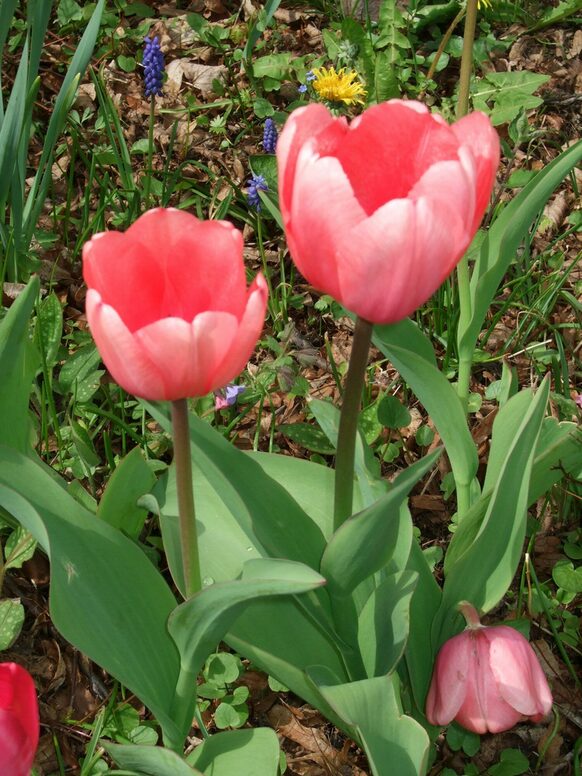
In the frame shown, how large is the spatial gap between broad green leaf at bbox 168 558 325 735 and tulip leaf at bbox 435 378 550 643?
383 mm

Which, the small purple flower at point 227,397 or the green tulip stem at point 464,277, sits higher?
the green tulip stem at point 464,277

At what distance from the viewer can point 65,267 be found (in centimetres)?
244

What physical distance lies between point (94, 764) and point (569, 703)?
827 mm

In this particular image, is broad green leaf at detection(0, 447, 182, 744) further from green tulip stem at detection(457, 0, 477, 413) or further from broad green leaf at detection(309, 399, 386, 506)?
green tulip stem at detection(457, 0, 477, 413)

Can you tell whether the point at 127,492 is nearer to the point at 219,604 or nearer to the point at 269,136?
the point at 219,604

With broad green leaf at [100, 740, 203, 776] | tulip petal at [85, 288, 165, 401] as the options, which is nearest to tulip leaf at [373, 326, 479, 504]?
tulip petal at [85, 288, 165, 401]

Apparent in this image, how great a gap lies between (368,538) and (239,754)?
43 centimetres

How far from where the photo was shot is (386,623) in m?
1.30

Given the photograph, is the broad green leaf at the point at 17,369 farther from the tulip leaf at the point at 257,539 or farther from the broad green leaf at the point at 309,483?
the broad green leaf at the point at 309,483

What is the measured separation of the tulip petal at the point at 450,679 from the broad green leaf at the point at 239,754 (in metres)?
0.24

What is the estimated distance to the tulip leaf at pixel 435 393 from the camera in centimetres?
138

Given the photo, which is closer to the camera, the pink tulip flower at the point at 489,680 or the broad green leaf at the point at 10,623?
the pink tulip flower at the point at 489,680

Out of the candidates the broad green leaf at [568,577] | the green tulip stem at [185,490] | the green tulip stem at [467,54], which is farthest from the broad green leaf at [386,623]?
the green tulip stem at [467,54]

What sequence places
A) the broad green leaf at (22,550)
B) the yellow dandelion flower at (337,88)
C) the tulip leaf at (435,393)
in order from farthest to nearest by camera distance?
the yellow dandelion flower at (337,88), the broad green leaf at (22,550), the tulip leaf at (435,393)
